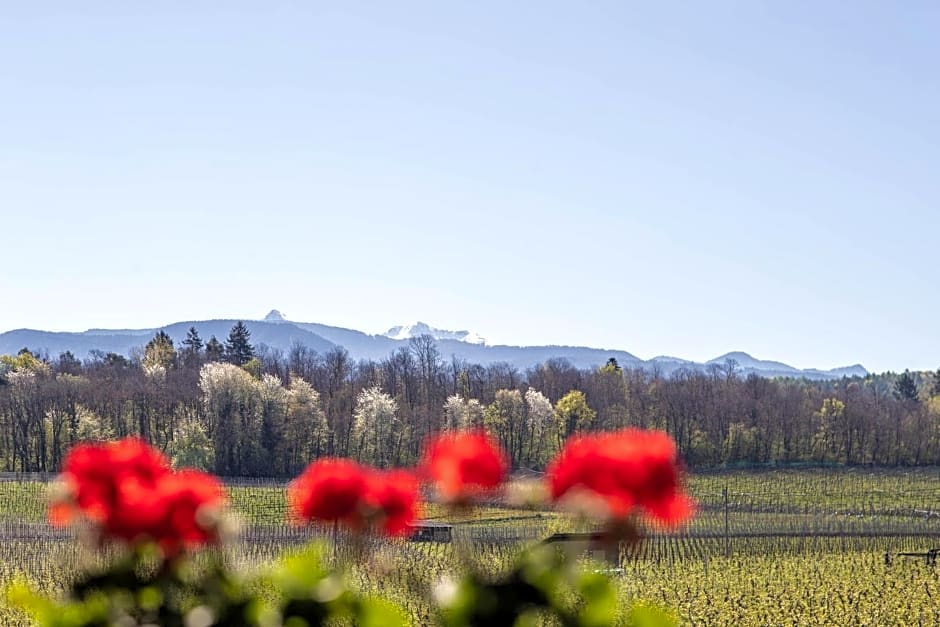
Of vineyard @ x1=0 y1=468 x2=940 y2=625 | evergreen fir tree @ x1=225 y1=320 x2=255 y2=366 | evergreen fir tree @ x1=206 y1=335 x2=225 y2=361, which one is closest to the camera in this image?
vineyard @ x1=0 y1=468 x2=940 y2=625

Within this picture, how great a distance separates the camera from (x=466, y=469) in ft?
6.09

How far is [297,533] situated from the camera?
3175 cm

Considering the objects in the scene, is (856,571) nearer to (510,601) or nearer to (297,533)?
(297,533)

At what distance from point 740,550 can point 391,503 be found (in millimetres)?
32027

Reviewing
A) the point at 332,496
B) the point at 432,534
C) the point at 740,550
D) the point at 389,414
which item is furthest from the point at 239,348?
the point at 332,496

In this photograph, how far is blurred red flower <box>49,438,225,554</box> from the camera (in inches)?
75.0

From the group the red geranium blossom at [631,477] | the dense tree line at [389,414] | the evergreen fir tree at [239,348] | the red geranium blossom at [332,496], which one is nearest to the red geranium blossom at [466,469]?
the red geranium blossom at [631,477]

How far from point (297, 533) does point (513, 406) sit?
104ft

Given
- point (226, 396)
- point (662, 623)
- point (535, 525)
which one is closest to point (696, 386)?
point (226, 396)

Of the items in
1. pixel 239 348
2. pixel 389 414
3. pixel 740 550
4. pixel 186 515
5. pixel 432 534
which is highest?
pixel 239 348

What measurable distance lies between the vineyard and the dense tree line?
7.52 metres

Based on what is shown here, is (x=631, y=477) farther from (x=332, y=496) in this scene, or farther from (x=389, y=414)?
(x=389, y=414)

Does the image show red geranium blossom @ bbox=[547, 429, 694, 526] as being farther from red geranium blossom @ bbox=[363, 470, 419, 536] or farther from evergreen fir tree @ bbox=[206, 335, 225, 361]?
evergreen fir tree @ bbox=[206, 335, 225, 361]

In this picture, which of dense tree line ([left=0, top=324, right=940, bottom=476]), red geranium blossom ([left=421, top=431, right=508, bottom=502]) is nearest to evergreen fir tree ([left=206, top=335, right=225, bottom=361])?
dense tree line ([left=0, top=324, right=940, bottom=476])
